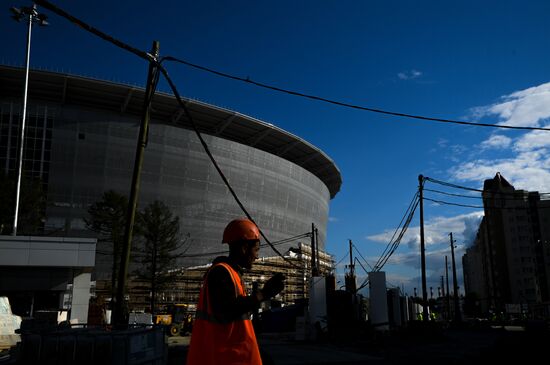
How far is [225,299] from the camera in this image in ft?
8.14

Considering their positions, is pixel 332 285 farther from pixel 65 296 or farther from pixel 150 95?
pixel 150 95

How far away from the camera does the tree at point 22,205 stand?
1314 inches

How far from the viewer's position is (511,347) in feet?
32.6

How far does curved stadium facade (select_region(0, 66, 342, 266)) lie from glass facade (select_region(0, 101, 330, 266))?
10 cm

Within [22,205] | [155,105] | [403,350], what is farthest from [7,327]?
[155,105]

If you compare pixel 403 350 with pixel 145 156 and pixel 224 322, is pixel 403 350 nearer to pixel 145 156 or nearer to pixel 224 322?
pixel 224 322

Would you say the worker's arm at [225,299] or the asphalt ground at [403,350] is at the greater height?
the worker's arm at [225,299]

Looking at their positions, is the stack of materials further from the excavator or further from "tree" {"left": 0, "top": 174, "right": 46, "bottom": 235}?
"tree" {"left": 0, "top": 174, "right": 46, "bottom": 235}

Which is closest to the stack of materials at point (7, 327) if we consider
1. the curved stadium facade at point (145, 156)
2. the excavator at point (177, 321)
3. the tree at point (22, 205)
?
the excavator at point (177, 321)

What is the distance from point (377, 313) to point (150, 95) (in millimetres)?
15683

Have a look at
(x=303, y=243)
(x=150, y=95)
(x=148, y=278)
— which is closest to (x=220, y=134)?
(x=303, y=243)

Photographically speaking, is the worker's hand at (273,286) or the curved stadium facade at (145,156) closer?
the worker's hand at (273,286)

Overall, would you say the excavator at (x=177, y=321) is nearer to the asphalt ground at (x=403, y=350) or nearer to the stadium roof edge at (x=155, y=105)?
the asphalt ground at (x=403, y=350)

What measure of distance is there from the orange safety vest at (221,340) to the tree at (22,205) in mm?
34947
